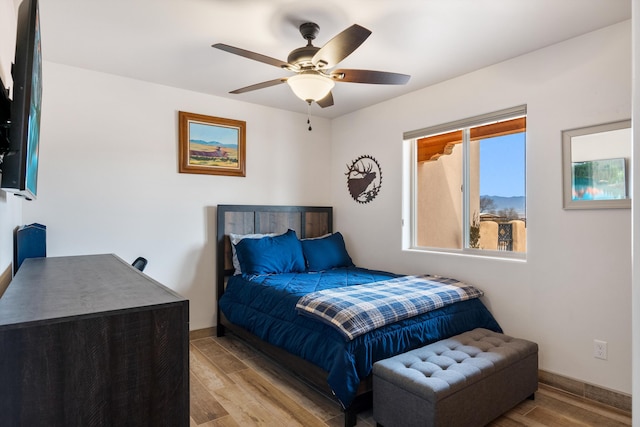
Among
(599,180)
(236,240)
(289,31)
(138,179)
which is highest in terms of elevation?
(289,31)

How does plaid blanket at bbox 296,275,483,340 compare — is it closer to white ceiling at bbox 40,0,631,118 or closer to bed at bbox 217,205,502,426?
bed at bbox 217,205,502,426

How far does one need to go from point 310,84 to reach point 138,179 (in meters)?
1.99

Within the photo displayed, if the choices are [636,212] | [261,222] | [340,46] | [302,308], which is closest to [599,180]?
[636,212]

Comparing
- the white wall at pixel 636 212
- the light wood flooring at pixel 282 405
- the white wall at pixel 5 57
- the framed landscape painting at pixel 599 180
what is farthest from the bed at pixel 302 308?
the white wall at pixel 5 57

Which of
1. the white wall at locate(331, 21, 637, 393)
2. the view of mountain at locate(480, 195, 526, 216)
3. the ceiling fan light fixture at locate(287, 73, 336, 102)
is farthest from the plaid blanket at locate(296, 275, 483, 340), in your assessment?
the ceiling fan light fixture at locate(287, 73, 336, 102)

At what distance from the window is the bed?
2.00 ft

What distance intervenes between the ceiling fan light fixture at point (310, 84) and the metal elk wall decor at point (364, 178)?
5.88ft

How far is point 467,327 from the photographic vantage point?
8.89ft

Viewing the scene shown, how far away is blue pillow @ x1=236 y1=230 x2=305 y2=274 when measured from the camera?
11.2ft

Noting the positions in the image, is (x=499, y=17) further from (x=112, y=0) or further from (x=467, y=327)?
(x=112, y=0)

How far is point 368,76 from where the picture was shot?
2316 millimetres

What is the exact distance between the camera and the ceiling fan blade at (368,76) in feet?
7.39

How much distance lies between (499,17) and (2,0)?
8.64ft

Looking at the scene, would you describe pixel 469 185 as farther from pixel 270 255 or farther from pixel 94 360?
pixel 94 360
